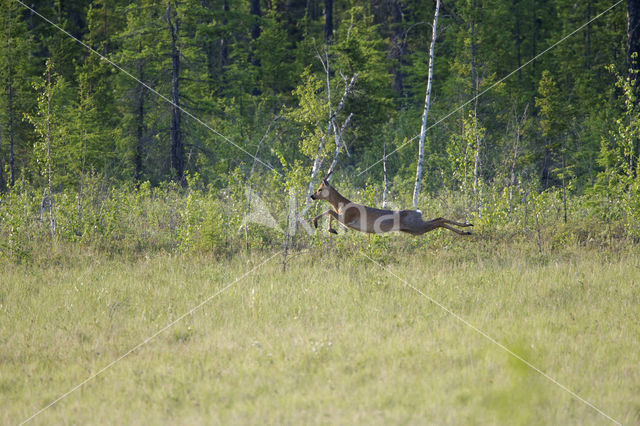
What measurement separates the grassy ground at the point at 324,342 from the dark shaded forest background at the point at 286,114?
231 centimetres

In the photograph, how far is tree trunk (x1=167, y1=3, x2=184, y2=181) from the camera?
22.0 m

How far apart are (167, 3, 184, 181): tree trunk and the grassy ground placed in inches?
450

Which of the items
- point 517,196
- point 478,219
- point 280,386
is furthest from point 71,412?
point 517,196

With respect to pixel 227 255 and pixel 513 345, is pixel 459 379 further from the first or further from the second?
pixel 227 255

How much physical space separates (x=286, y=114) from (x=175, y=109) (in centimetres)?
537

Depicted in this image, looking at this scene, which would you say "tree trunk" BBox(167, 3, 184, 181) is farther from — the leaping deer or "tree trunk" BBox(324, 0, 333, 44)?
the leaping deer

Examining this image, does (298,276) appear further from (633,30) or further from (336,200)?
(633,30)

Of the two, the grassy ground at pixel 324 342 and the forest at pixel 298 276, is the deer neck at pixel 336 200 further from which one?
the grassy ground at pixel 324 342

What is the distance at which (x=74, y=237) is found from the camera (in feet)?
43.2

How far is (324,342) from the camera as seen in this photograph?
7.17 meters

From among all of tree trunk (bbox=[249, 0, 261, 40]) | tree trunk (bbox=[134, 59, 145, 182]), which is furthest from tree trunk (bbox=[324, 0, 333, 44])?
A: tree trunk (bbox=[134, 59, 145, 182])

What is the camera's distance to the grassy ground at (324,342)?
18.3 ft

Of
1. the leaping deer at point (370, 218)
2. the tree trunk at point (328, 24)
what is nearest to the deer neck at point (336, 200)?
the leaping deer at point (370, 218)

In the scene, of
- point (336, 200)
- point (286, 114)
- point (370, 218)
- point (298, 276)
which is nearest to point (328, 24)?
point (286, 114)
